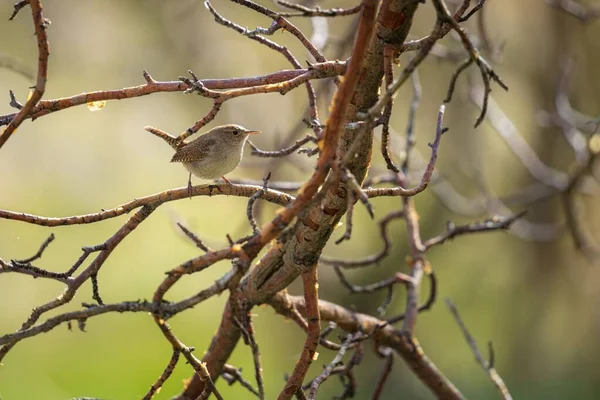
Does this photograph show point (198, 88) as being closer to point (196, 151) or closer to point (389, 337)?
point (389, 337)

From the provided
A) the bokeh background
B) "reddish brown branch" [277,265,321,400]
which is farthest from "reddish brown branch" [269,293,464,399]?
the bokeh background

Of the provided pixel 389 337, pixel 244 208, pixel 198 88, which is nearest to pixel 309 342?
pixel 198 88

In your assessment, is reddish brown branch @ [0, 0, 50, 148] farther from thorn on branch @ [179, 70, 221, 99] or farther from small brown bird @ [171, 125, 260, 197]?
small brown bird @ [171, 125, 260, 197]

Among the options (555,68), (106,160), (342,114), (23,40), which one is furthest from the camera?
(106,160)

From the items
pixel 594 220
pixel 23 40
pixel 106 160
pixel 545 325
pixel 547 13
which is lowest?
pixel 545 325

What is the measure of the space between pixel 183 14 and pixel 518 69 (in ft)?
9.74

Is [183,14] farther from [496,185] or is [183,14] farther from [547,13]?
[496,185]

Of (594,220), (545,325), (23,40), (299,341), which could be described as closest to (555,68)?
(594,220)

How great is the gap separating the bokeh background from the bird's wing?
6.84ft

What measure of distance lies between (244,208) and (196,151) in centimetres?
384

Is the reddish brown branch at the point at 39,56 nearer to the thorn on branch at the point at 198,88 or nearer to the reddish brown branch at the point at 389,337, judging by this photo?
the thorn on branch at the point at 198,88

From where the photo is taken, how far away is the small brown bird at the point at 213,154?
116 inches

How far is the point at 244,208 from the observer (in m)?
6.83

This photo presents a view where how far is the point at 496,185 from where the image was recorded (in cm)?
738
